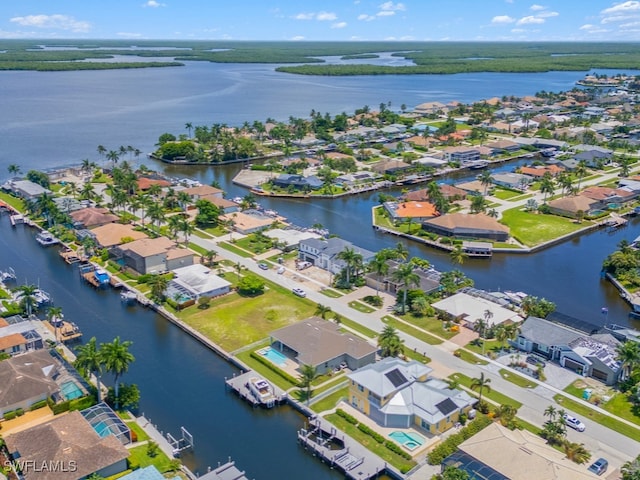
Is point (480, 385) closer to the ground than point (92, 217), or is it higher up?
closer to the ground

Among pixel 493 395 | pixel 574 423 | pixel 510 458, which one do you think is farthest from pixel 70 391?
pixel 574 423

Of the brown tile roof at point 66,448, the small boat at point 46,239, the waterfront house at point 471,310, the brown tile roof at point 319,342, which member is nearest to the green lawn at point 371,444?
the brown tile roof at point 319,342

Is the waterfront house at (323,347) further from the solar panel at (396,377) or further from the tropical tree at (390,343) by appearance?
the solar panel at (396,377)

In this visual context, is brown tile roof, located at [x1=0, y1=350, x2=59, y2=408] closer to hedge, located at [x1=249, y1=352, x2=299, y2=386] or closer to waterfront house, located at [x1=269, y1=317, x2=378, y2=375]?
hedge, located at [x1=249, y1=352, x2=299, y2=386]

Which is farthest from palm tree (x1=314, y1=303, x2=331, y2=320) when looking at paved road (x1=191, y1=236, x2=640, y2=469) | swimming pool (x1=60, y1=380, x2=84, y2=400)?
swimming pool (x1=60, y1=380, x2=84, y2=400)

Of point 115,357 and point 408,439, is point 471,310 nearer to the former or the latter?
point 408,439
